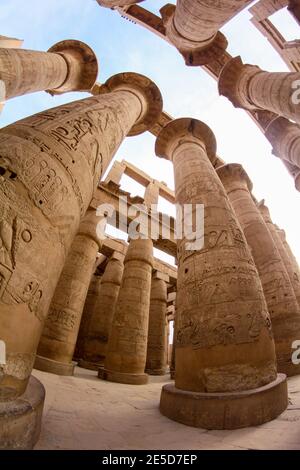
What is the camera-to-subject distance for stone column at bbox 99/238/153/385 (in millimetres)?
6141

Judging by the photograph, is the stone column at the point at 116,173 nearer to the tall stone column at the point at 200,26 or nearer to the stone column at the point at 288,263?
the tall stone column at the point at 200,26

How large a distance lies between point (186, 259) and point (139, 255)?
4.74 metres

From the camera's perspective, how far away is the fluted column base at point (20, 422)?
1.22 m

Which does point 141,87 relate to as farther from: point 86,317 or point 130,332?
point 86,317

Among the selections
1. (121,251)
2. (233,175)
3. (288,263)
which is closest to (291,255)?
(288,263)

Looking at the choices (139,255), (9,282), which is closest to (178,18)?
(139,255)

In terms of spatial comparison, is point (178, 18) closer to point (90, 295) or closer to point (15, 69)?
point (15, 69)

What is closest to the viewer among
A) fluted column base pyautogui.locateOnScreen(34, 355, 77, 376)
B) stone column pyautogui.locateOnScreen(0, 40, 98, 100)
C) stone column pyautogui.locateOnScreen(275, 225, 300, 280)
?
stone column pyautogui.locateOnScreen(0, 40, 98, 100)

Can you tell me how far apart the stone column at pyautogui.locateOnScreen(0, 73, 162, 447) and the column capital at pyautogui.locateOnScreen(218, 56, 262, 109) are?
5.87 meters

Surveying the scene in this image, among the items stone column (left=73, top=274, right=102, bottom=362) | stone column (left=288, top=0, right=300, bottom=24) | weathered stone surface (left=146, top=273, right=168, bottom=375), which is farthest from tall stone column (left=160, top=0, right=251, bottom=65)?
stone column (left=73, top=274, right=102, bottom=362)

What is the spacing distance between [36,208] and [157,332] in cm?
970

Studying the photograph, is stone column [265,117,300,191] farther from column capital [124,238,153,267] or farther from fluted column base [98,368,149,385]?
fluted column base [98,368,149,385]

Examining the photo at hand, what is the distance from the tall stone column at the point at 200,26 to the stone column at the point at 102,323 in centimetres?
818

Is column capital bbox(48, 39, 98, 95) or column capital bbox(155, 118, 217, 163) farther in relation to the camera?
column capital bbox(48, 39, 98, 95)
